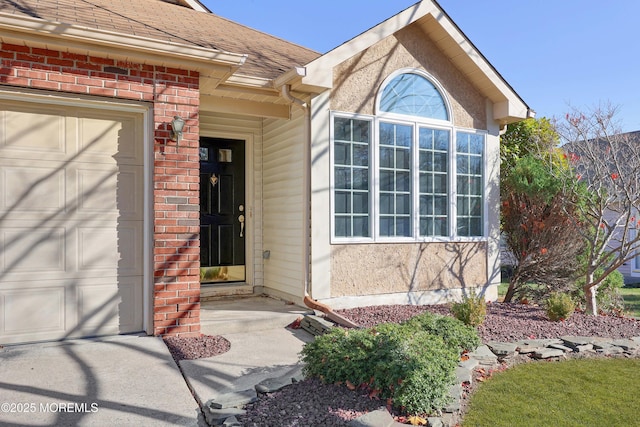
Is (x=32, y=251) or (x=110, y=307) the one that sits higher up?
(x=32, y=251)

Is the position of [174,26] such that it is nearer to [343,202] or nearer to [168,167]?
[168,167]

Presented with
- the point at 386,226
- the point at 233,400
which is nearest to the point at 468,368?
the point at 233,400

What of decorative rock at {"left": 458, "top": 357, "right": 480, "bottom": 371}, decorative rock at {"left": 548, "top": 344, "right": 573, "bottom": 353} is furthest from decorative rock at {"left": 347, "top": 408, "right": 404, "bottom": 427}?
decorative rock at {"left": 548, "top": 344, "right": 573, "bottom": 353}

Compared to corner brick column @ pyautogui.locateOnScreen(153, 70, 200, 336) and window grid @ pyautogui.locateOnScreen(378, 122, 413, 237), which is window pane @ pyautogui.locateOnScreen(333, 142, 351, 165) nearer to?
window grid @ pyautogui.locateOnScreen(378, 122, 413, 237)

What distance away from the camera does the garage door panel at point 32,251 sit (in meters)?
4.21

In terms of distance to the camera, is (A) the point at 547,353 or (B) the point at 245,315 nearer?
(A) the point at 547,353

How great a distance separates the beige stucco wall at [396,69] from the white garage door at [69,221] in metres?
2.77

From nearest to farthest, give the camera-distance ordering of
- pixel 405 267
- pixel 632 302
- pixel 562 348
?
pixel 562 348 → pixel 405 267 → pixel 632 302

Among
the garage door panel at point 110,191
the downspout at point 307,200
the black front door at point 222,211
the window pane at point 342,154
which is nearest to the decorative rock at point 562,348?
the downspout at point 307,200

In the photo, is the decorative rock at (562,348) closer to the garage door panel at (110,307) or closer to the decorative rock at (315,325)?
the decorative rock at (315,325)

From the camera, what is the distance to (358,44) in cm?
605

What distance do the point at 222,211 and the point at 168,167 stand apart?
2.23 metres

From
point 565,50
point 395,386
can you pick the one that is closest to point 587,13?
point 565,50

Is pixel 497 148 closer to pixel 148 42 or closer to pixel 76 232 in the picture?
pixel 148 42
